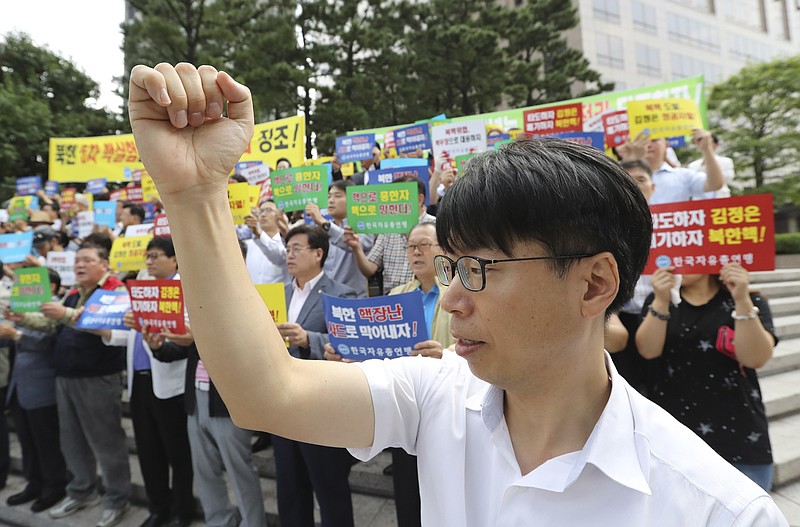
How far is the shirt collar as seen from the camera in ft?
2.85

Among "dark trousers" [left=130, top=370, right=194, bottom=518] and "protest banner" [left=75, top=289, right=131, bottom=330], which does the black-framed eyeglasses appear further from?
"dark trousers" [left=130, top=370, right=194, bottom=518]

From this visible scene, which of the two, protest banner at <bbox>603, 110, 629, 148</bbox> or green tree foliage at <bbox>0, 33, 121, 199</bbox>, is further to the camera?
green tree foliage at <bbox>0, 33, 121, 199</bbox>

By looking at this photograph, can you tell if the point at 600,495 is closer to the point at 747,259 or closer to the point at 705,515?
the point at 705,515

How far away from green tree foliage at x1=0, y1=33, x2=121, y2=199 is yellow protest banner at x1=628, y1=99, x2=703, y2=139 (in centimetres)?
1955

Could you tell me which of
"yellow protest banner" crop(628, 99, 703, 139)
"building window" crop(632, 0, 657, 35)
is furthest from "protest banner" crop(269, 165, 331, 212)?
"building window" crop(632, 0, 657, 35)

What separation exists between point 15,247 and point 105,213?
6.06ft

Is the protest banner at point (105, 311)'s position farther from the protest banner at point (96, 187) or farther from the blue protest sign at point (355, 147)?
the protest banner at point (96, 187)

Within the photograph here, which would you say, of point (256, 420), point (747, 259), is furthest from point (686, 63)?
point (256, 420)

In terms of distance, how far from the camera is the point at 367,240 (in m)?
5.07

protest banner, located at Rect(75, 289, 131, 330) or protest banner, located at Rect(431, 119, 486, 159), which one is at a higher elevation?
protest banner, located at Rect(431, 119, 486, 159)

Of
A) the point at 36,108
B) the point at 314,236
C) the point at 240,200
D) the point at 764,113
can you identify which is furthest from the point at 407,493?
the point at 36,108

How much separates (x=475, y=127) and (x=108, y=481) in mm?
4703

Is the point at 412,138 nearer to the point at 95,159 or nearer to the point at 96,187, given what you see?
the point at 95,159

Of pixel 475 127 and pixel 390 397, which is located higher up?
pixel 475 127
